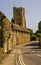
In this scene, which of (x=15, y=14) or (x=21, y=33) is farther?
(x=15, y=14)

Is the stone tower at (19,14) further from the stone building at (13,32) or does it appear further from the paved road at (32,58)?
the paved road at (32,58)

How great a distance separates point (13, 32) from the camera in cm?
7194

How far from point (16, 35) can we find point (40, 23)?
61.3 metres

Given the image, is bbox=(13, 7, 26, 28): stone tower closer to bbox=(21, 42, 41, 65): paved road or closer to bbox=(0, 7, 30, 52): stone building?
bbox=(0, 7, 30, 52): stone building

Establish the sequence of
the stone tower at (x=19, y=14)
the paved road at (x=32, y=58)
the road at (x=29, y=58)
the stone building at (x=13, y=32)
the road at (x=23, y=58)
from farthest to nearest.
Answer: the stone tower at (x=19, y=14)
the stone building at (x=13, y=32)
the paved road at (x=32, y=58)
the road at (x=29, y=58)
the road at (x=23, y=58)

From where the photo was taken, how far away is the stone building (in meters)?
41.6

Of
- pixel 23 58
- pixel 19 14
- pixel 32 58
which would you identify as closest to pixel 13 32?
pixel 23 58

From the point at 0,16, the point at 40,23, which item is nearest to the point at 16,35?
the point at 0,16

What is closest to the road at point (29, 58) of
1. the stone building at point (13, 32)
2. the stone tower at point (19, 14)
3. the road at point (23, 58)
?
the road at point (23, 58)

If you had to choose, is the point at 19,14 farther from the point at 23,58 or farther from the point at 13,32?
the point at 23,58

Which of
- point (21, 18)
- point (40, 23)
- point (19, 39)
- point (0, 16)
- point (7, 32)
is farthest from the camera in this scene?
point (40, 23)

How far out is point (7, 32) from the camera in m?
41.0

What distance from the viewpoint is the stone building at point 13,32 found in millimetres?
41562

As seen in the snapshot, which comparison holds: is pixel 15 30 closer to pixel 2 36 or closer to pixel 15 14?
pixel 2 36
